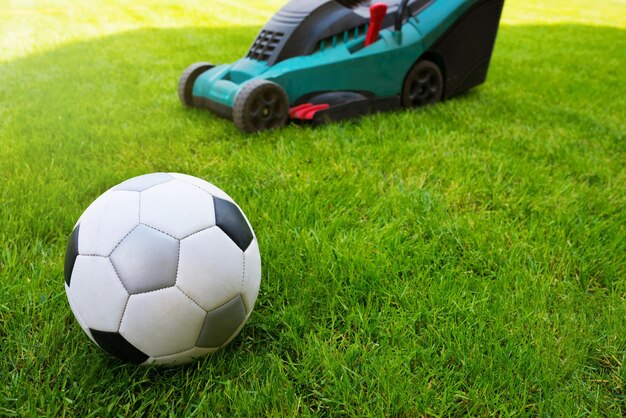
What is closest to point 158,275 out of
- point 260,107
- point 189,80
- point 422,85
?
point 260,107

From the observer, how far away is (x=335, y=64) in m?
3.03

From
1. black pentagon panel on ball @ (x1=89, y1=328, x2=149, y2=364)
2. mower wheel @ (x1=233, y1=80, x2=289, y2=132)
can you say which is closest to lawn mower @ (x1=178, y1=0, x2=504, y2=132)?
mower wheel @ (x1=233, y1=80, x2=289, y2=132)

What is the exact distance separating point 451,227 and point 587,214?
0.66 metres

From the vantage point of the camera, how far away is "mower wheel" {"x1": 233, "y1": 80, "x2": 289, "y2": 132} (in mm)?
2770

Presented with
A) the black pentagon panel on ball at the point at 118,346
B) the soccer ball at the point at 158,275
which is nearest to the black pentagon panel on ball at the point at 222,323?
the soccer ball at the point at 158,275

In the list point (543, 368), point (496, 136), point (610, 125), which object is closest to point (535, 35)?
point (610, 125)

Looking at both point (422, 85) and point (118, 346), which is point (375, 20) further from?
point (118, 346)

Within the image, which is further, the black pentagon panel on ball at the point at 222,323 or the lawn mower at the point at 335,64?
the lawn mower at the point at 335,64

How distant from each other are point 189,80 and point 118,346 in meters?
2.36

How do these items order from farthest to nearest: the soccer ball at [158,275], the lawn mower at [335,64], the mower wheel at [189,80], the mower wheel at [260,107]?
the mower wheel at [189,80], the lawn mower at [335,64], the mower wheel at [260,107], the soccer ball at [158,275]

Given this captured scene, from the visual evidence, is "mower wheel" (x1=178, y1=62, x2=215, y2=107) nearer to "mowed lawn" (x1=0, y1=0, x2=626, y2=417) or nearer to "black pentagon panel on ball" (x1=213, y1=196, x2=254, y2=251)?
"mowed lawn" (x1=0, y1=0, x2=626, y2=417)

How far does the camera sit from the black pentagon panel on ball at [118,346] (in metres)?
1.21

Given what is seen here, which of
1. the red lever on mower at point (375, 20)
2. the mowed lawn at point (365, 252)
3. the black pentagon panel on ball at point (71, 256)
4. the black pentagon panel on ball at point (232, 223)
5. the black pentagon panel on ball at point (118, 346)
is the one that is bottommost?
the mowed lawn at point (365, 252)

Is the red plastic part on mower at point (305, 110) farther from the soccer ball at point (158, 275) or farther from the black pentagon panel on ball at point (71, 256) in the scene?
the black pentagon panel on ball at point (71, 256)
